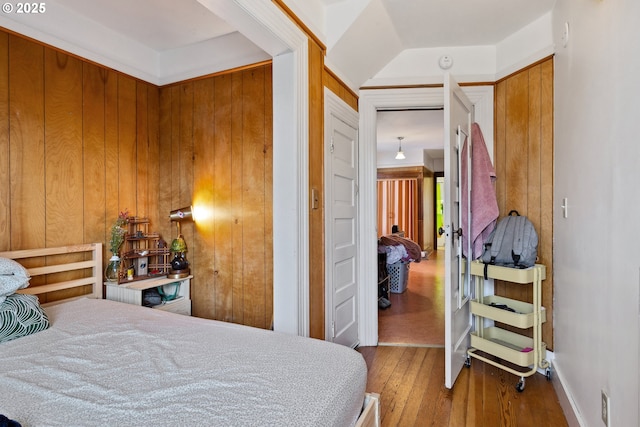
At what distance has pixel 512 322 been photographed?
228cm

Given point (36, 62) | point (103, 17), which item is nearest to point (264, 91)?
point (103, 17)

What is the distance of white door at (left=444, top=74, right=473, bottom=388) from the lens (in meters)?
2.19

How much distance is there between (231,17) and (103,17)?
1.38m

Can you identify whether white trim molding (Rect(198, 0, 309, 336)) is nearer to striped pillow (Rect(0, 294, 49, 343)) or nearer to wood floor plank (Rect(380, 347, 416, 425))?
wood floor plank (Rect(380, 347, 416, 425))

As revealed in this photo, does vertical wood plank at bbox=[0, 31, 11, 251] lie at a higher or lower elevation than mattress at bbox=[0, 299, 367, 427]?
higher

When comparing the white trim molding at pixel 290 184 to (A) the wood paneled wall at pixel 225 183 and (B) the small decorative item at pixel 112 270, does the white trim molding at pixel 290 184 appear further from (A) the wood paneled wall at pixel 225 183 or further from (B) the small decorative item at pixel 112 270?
(B) the small decorative item at pixel 112 270

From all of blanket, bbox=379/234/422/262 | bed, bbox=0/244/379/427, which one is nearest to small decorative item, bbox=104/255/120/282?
bed, bbox=0/244/379/427

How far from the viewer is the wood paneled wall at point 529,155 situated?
2.49m

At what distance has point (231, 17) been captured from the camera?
1672 millimetres

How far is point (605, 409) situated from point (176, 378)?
164 centimetres

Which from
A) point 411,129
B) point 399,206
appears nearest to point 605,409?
point 411,129

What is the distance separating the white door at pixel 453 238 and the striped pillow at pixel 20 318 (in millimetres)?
2148

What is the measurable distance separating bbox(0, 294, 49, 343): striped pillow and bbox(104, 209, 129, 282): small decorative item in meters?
0.81

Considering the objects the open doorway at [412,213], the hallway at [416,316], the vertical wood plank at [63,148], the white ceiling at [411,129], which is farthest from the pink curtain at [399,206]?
the vertical wood plank at [63,148]
